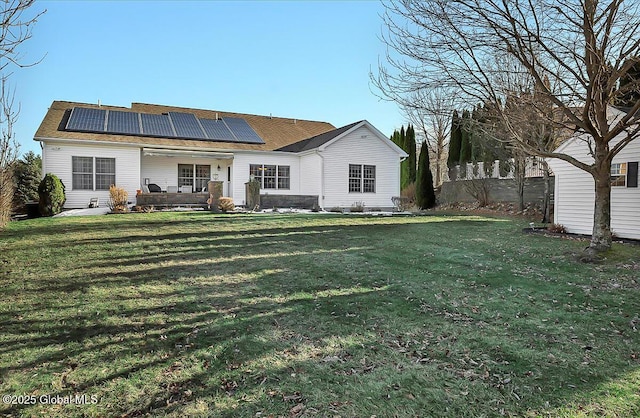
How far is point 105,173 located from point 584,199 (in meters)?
19.1

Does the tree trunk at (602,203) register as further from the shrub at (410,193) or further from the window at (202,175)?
the window at (202,175)

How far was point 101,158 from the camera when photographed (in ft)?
55.4

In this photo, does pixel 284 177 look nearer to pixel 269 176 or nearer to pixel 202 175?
pixel 269 176

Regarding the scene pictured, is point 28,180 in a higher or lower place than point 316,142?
lower

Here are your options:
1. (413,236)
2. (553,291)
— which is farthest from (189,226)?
(553,291)

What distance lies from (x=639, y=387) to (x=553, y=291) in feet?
9.22

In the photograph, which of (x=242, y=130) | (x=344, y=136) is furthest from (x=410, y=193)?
(x=242, y=130)

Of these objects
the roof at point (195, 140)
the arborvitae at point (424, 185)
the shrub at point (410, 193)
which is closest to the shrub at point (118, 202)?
the roof at point (195, 140)

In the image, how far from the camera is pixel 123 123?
18.9 metres

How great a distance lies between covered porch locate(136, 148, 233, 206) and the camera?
17672 millimetres

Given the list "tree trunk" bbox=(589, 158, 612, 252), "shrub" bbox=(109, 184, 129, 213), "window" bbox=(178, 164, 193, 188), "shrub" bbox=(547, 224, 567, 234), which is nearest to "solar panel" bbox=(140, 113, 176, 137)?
"window" bbox=(178, 164, 193, 188)

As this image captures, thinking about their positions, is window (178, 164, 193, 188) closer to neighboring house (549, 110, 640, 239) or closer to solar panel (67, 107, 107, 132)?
solar panel (67, 107, 107, 132)

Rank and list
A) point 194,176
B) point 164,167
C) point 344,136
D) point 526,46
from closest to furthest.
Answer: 1. point 526,46
2. point 344,136
3. point 164,167
4. point 194,176

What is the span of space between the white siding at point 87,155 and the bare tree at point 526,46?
44.2ft
